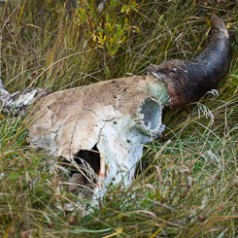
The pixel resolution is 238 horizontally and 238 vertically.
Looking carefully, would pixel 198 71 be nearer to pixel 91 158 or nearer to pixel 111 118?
pixel 111 118

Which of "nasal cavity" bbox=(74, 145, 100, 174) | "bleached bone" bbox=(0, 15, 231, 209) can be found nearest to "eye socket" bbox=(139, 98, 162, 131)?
"bleached bone" bbox=(0, 15, 231, 209)

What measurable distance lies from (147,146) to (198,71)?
0.51m

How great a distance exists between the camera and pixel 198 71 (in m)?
2.70

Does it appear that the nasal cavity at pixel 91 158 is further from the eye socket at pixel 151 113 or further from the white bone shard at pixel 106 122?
the eye socket at pixel 151 113

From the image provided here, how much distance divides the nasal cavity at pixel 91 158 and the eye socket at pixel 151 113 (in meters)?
0.27

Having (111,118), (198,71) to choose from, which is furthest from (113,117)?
(198,71)

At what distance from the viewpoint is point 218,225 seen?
6.61ft

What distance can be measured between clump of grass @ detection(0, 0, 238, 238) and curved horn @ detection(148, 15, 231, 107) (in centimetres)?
9

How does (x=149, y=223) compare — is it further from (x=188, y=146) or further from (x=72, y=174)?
(x=188, y=146)

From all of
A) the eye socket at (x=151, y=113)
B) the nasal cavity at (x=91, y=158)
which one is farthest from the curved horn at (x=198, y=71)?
the nasal cavity at (x=91, y=158)

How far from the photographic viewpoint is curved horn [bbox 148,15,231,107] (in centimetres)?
259

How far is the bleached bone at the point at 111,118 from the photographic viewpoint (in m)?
2.26

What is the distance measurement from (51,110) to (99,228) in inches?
26.8

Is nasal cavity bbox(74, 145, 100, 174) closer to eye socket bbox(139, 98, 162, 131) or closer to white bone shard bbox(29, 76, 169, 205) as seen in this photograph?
white bone shard bbox(29, 76, 169, 205)
